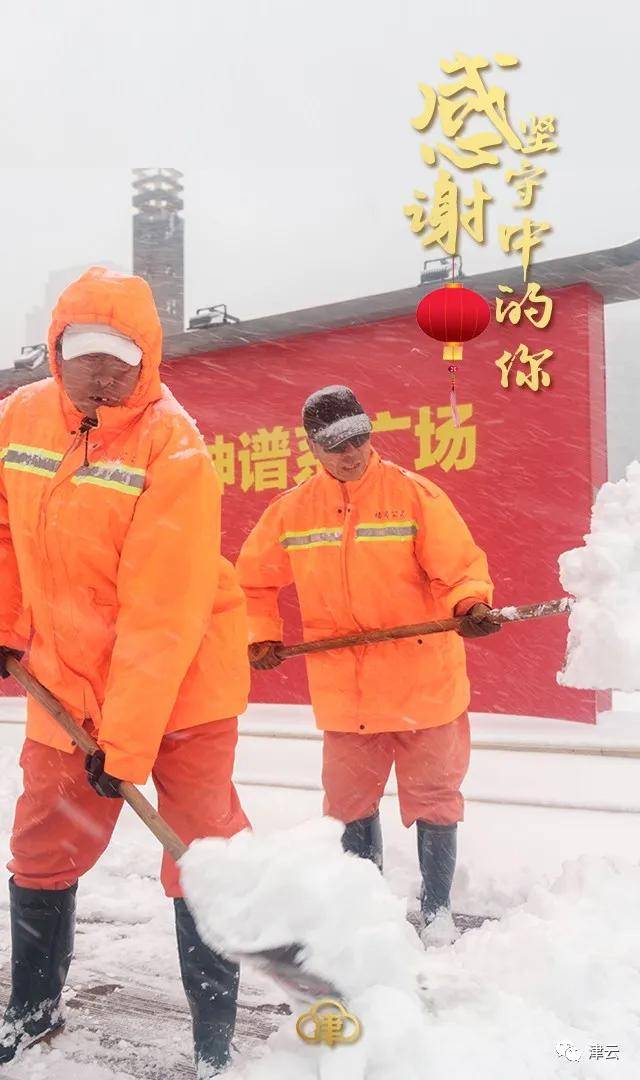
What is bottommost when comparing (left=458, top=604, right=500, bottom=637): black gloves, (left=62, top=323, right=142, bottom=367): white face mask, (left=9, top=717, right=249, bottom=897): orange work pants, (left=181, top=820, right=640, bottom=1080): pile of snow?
(left=181, top=820, right=640, bottom=1080): pile of snow

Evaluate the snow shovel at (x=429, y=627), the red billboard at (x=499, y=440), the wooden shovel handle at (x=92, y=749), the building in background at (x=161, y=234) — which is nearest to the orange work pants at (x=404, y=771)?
the snow shovel at (x=429, y=627)

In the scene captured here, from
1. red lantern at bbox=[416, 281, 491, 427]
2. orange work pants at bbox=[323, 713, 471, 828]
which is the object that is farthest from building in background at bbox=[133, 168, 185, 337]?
orange work pants at bbox=[323, 713, 471, 828]

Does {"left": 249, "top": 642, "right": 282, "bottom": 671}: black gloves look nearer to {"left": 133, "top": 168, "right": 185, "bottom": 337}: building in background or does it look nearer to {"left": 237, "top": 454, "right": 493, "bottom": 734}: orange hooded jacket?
{"left": 237, "top": 454, "right": 493, "bottom": 734}: orange hooded jacket

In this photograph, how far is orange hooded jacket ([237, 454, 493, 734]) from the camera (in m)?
3.51

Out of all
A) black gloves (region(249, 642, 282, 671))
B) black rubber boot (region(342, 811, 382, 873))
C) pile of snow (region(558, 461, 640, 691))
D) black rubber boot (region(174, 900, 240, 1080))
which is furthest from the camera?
black gloves (region(249, 642, 282, 671))

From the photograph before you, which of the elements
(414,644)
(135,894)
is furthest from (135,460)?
(135,894)

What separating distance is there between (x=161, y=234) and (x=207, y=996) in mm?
11932

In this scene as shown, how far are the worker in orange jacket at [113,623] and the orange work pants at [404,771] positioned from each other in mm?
1209

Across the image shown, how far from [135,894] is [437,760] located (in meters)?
1.36

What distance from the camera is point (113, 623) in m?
2.35

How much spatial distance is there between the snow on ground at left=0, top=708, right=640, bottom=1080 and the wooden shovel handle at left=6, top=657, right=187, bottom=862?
33 centimetres

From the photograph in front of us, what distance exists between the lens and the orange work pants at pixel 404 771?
3500 millimetres
